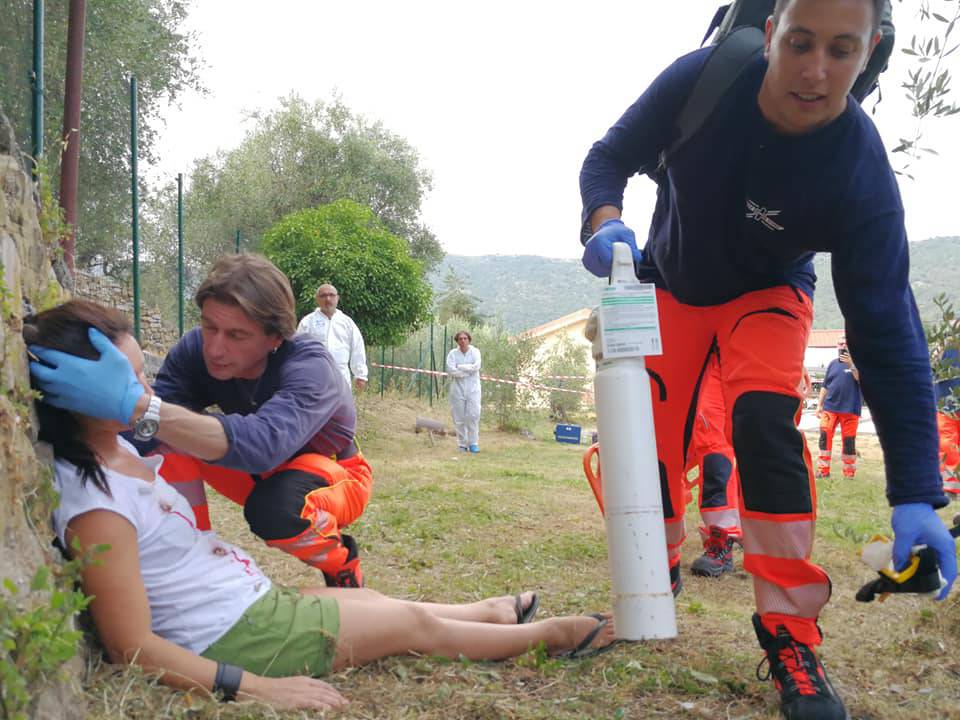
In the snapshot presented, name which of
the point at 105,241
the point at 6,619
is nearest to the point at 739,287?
the point at 6,619

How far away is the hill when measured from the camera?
3250 inches

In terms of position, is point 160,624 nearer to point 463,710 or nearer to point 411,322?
point 463,710

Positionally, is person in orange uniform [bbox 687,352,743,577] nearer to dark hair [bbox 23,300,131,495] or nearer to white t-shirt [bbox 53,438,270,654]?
white t-shirt [bbox 53,438,270,654]

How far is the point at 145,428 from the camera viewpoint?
2.02 metres

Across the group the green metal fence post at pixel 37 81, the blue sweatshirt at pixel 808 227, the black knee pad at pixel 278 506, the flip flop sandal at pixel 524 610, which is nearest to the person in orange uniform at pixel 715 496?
the flip flop sandal at pixel 524 610

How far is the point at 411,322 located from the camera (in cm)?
1348

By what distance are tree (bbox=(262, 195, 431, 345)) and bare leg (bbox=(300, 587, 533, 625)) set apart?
9.93 m

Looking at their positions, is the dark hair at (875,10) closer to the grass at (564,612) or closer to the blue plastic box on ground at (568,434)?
the grass at (564,612)

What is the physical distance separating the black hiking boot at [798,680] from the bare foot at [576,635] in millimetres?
492

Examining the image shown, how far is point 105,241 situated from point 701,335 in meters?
10.1

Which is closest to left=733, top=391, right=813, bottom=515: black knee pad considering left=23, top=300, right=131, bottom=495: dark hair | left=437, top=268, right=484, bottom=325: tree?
left=23, top=300, right=131, bottom=495: dark hair

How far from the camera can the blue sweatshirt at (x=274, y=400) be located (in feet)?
7.56

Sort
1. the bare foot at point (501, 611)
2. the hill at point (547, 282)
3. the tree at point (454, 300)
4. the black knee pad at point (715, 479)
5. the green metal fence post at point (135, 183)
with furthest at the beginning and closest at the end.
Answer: the hill at point (547, 282), the tree at point (454, 300), the green metal fence post at point (135, 183), the black knee pad at point (715, 479), the bare foot at point (501, 611)

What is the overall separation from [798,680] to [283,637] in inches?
53.0
